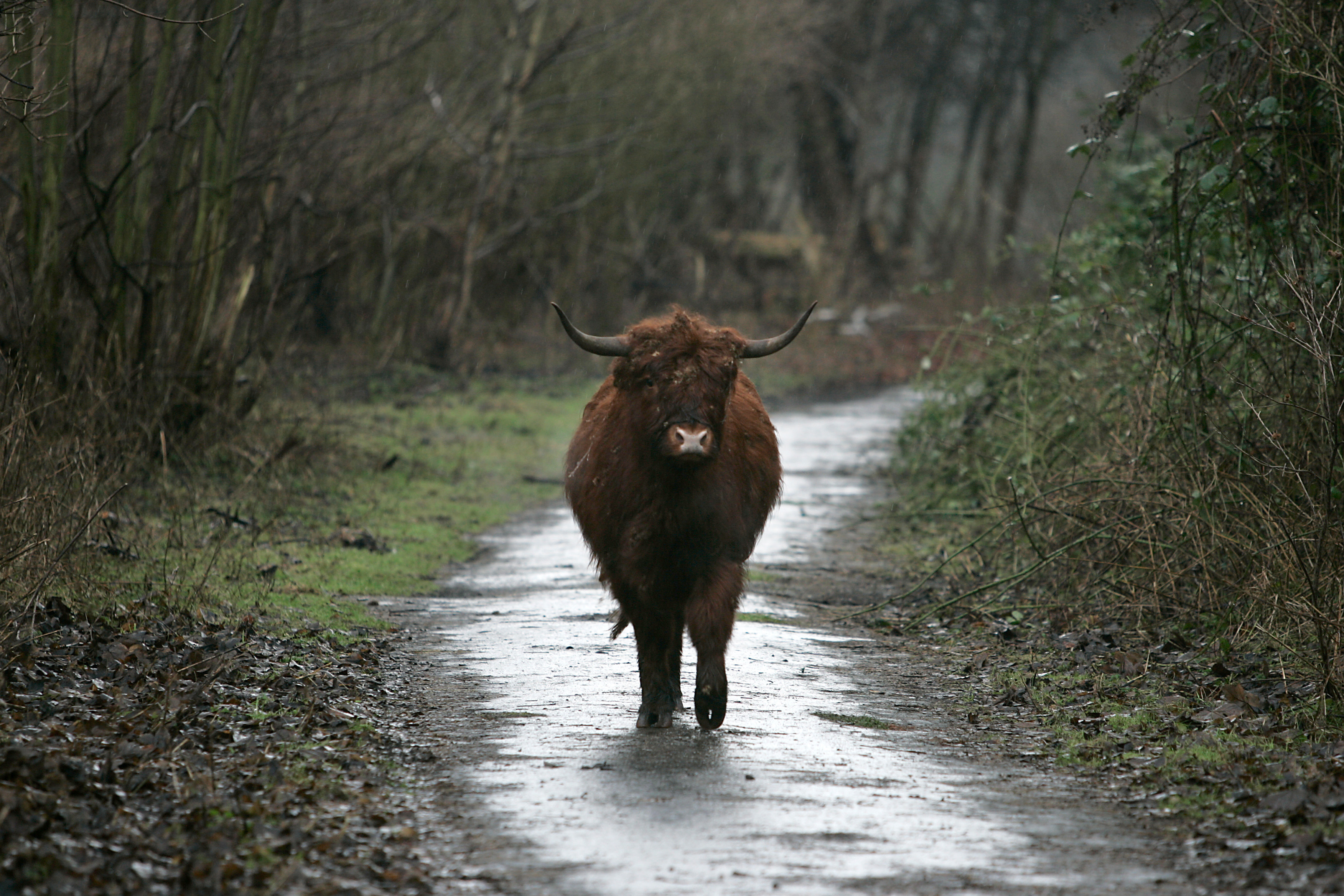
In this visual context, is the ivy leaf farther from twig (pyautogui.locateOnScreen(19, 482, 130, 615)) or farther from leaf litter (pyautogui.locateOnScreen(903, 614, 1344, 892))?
twig (pyautogui.locateOnScreen(19, 482, 130, 615))

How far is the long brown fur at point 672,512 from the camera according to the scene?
21.0ft

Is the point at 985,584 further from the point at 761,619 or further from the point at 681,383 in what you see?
the point at 681,383

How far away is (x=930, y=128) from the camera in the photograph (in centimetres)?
4350

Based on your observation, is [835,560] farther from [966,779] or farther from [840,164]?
[840,164]

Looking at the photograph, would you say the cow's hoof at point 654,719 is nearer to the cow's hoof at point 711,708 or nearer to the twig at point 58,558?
the cow's hoof at point 711,708

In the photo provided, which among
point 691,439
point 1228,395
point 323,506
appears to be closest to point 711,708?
point 691,439

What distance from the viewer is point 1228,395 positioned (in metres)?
8.49

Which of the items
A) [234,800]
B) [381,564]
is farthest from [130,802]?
[381,564]

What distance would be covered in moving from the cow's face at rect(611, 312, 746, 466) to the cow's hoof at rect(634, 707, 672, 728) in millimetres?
1129

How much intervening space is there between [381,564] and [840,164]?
30.9 m

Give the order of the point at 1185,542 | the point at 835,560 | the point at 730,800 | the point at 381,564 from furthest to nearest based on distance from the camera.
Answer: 1. the point at 835,560
2. the point at 381,564
3. the point at 1185,542
4. the point at 730,800

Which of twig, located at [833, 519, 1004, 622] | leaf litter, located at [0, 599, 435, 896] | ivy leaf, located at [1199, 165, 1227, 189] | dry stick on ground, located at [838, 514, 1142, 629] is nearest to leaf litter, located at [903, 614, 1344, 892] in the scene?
dry stick on ground, located at [838, 514, 1142, 629]

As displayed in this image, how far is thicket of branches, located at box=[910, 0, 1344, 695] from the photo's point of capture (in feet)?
24.4

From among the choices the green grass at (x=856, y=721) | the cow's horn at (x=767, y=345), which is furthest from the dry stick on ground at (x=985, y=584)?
the cow's horn at (x=767, y=345)
